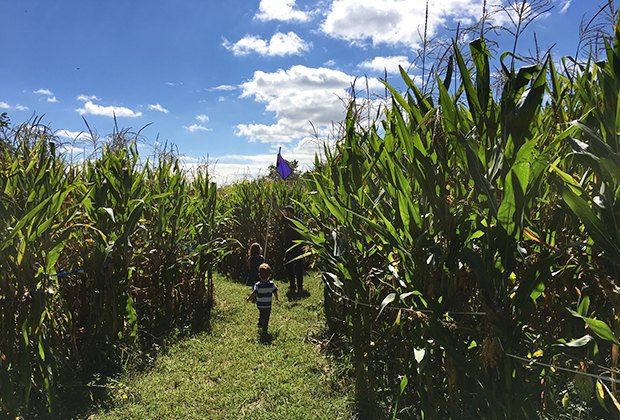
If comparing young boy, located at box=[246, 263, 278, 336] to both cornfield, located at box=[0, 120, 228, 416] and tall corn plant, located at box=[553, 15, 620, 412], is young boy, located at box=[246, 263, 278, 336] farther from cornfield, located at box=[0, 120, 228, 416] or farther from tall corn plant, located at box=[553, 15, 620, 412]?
tall corn plant, located at box=[553, 15, 620, 412]

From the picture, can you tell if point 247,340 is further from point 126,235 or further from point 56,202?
point 56,202

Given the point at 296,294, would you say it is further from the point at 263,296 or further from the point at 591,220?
the point at 591,220

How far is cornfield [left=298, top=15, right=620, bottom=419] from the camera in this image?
146 cm

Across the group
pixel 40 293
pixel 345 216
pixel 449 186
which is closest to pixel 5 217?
pixel 40 293

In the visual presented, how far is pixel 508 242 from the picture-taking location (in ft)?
5.27

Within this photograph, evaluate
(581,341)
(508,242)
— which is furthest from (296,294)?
(581,341)

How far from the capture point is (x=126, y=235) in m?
4.07

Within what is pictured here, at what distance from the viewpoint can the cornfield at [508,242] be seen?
4.78ft

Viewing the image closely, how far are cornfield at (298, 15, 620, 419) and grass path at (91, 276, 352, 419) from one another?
4.25 feet

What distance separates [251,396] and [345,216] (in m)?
2.04

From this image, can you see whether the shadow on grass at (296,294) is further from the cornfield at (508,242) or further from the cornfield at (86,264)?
the cornfield at (508,242)

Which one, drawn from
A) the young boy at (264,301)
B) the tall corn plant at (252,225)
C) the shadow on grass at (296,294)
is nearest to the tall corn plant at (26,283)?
the young boy at (264,301)

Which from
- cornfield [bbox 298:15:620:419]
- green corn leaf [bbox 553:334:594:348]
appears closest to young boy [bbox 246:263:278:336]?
cornfield [bbox 298:15:620:419]

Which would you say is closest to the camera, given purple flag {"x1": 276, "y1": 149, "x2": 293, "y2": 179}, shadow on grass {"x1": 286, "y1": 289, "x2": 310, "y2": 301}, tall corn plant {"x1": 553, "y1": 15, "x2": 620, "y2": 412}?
tall corn plant {"x1": 553, "y1": 15, "x2": 620, "y2": 412}
